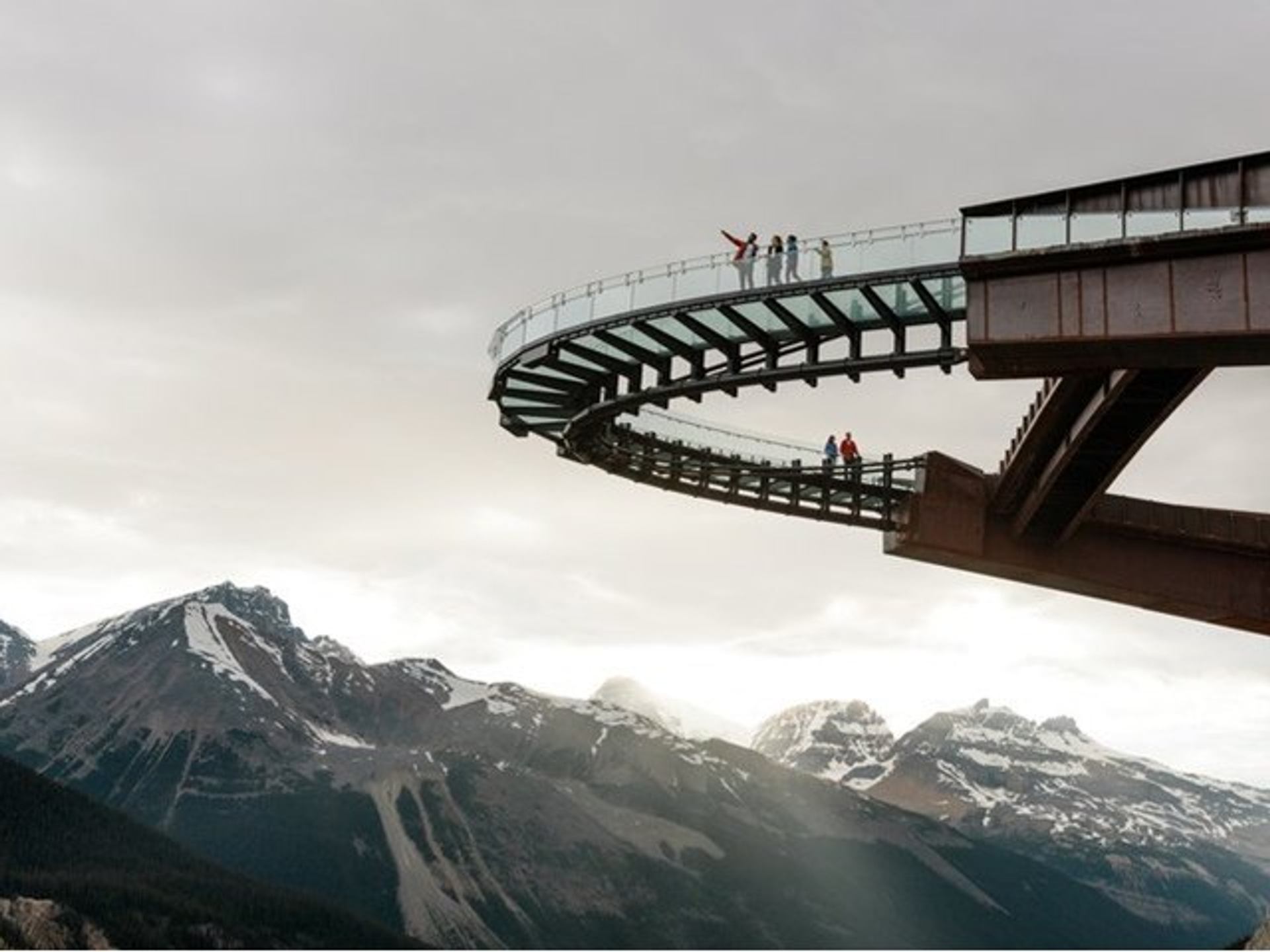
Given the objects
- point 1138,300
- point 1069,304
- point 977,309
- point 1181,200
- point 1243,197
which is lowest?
point 1138,300

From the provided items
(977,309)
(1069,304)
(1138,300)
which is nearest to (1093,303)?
(1069,304)

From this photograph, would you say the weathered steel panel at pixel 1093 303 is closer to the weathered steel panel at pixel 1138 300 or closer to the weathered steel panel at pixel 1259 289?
the weathered steel panel at pixel 1138 300

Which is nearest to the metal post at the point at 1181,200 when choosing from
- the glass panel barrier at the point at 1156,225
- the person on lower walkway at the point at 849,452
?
the glass panel barrier at the point at 1156,225

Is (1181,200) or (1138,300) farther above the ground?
(1181,200)

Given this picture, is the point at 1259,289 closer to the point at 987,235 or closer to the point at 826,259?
the point at 987,235

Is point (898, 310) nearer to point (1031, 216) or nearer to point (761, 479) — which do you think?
point (1031, 216)

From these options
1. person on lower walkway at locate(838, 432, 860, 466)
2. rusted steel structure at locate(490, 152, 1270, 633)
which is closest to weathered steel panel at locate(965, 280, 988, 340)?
rusted steel structure at locate(490, 152, 1270, 633)

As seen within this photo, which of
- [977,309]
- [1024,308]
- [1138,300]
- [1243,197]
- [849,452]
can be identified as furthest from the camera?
[849,452]
